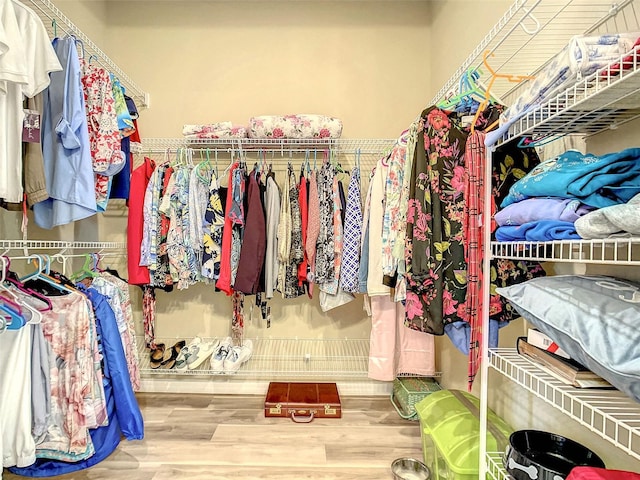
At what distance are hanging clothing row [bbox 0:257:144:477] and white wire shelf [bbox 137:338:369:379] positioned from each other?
2.84 feet

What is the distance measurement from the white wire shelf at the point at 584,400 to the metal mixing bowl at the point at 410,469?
2.72 feet

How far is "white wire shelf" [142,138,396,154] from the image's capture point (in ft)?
8.11

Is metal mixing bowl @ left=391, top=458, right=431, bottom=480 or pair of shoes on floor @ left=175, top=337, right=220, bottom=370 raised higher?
pair of shoes on floor @ left=175, top=337, right=220, bottom=370

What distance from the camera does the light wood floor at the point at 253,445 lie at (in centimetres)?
173

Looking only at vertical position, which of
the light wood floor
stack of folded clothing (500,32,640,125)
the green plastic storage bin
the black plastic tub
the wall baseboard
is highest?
stack of folded clothing (500,32,640,125)

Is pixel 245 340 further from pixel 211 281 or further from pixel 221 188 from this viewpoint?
pixel 221 188

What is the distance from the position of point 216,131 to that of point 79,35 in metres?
0.86

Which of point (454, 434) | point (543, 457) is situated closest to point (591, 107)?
point (543, 457)

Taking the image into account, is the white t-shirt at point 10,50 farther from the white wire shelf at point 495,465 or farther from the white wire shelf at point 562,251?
the white wire shelf at point 495,465

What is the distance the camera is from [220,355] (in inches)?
100

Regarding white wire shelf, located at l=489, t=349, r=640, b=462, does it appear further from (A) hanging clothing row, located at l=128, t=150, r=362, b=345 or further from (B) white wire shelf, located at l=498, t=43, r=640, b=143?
(A) hanging clothing row, located at l=128, t=150, r=362, b=345

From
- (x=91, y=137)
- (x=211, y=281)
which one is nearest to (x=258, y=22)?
(x=91, y=137)

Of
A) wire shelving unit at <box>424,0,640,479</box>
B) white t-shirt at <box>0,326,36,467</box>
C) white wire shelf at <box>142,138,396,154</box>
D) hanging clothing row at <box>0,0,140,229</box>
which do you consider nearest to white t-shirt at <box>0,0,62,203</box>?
hanging clothing row at <box>0,0,140,229</box>

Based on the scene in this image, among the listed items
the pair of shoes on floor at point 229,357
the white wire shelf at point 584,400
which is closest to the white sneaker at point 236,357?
the pair of shoes on floor at point 229,357
